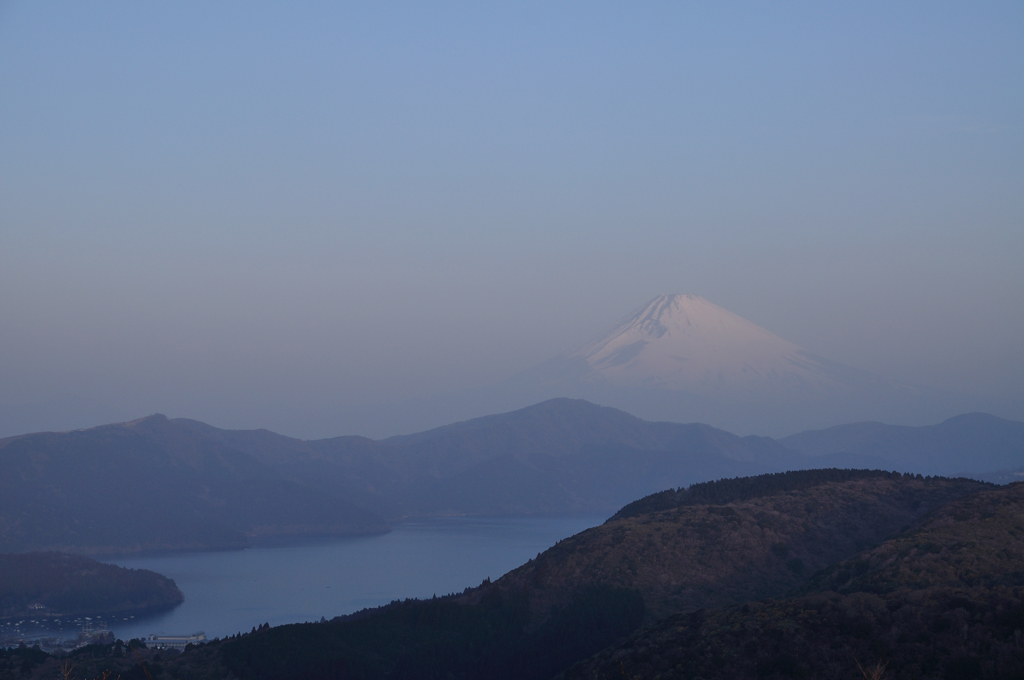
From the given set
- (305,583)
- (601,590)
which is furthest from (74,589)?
(601,590)

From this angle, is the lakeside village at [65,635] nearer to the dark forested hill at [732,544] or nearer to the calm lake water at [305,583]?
the calm lake water at [305,583]

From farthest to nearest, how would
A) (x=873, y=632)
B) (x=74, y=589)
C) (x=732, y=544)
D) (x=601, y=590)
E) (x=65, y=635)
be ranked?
(x=74, y=589), (x=65, y=635), (x=732, y=544), (x=601, y=590), (x=873, y=632)

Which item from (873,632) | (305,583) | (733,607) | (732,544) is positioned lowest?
(305,583)

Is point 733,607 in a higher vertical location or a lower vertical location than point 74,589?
higher

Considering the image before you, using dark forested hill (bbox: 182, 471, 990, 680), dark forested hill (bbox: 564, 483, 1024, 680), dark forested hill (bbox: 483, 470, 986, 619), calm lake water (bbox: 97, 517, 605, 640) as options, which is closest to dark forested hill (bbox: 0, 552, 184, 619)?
calm lake water (bbox: 97, 517, 605, 640)

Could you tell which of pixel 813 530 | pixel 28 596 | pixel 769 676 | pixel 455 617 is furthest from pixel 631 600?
pixel 28 596

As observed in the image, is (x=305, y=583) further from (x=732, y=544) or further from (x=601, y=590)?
(x=732, y=544)

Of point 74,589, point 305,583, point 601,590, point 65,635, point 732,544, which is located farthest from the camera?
point 305,583

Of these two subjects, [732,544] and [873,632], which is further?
[732,544]
